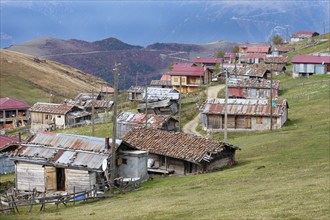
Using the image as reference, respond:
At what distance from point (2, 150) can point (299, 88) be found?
5976 centimetres

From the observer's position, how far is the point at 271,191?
98.7 feet

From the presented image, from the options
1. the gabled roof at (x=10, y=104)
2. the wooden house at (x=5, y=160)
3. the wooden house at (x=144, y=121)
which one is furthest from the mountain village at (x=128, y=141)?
the gabled roof at (x=10, y=104)

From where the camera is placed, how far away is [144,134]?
5141 cm

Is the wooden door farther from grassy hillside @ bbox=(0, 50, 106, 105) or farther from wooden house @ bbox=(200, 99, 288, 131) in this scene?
grassy hillside @ bbox=(0, 50, 106, 105)

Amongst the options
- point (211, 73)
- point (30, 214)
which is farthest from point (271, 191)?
point (211, 73)

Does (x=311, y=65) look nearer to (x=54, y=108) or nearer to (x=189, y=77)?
(x=189, y=77)

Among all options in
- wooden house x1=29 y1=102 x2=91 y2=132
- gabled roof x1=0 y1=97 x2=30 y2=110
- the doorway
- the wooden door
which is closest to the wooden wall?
the wooden door

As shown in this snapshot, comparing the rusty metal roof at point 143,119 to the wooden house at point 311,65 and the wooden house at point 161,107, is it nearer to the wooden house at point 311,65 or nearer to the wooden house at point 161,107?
the wooden house at point 161,107

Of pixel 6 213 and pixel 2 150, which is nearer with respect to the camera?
pixel 6 213

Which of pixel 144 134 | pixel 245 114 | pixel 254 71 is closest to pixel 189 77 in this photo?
pixel 254 71

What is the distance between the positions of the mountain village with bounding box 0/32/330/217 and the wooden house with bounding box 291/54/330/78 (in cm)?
21

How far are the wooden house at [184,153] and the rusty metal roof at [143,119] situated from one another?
21.5m

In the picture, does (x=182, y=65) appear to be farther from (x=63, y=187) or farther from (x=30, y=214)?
(x=30, y=214)

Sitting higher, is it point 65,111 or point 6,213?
point 65,111
